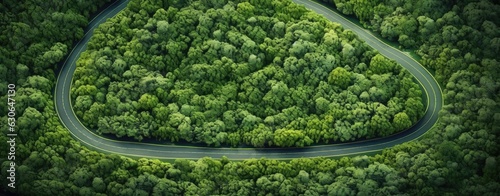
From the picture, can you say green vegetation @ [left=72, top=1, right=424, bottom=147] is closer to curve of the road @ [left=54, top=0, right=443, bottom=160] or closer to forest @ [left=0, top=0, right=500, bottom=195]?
curve of the road @ [left=54, top=0, right=443, bottom=160]

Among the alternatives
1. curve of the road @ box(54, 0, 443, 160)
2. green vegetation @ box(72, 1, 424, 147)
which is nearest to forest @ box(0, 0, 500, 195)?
curve of the road @ box(54, 0, 443, 160)

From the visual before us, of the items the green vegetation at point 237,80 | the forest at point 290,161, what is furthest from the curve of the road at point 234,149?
the forest at point 290,161

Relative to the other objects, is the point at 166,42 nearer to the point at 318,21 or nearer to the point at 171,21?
the point at 171,21

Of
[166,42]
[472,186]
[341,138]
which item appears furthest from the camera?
[166,42]

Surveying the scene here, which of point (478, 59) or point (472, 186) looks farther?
point (478, 59)

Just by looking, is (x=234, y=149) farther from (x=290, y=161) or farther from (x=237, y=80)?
(x=237, y=80)

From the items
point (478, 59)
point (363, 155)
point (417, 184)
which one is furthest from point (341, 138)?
point (478, 59)

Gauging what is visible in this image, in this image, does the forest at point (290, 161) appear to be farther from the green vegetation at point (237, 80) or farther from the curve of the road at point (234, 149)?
the green vegetation at point (237, 80)

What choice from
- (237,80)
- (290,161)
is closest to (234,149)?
(290,161)
